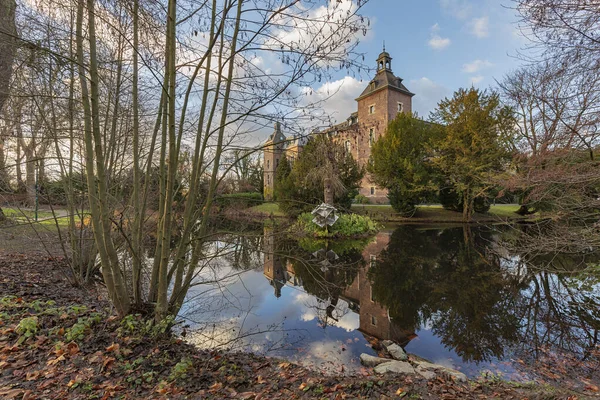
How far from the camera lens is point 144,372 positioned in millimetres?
2463

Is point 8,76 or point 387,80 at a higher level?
point 387,80

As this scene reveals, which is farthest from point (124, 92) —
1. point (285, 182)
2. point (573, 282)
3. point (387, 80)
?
point (387, 80)

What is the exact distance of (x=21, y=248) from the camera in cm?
664

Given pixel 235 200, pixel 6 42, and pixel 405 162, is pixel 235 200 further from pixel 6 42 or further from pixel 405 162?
pixel 405 162

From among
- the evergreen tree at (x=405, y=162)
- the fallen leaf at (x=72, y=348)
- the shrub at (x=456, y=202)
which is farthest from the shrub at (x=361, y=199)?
the fallen leaf at (x=72, y=348)

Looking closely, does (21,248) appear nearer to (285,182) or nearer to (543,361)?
(543,361)

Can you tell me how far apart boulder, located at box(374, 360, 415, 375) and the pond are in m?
0.26

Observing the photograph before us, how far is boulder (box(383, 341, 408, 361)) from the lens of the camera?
3580 millimetres

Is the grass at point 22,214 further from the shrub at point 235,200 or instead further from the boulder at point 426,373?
the boulder at point 426,373

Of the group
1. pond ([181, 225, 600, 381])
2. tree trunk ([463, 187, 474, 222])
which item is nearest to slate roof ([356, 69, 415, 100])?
tree trunk ([463, 187, 474, 222])

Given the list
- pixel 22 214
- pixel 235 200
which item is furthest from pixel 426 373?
pixel 22 214

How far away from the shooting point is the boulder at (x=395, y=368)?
3.06m

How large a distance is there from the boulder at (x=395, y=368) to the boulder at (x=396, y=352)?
0.86ft

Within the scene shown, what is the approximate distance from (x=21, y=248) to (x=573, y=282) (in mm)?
12422
